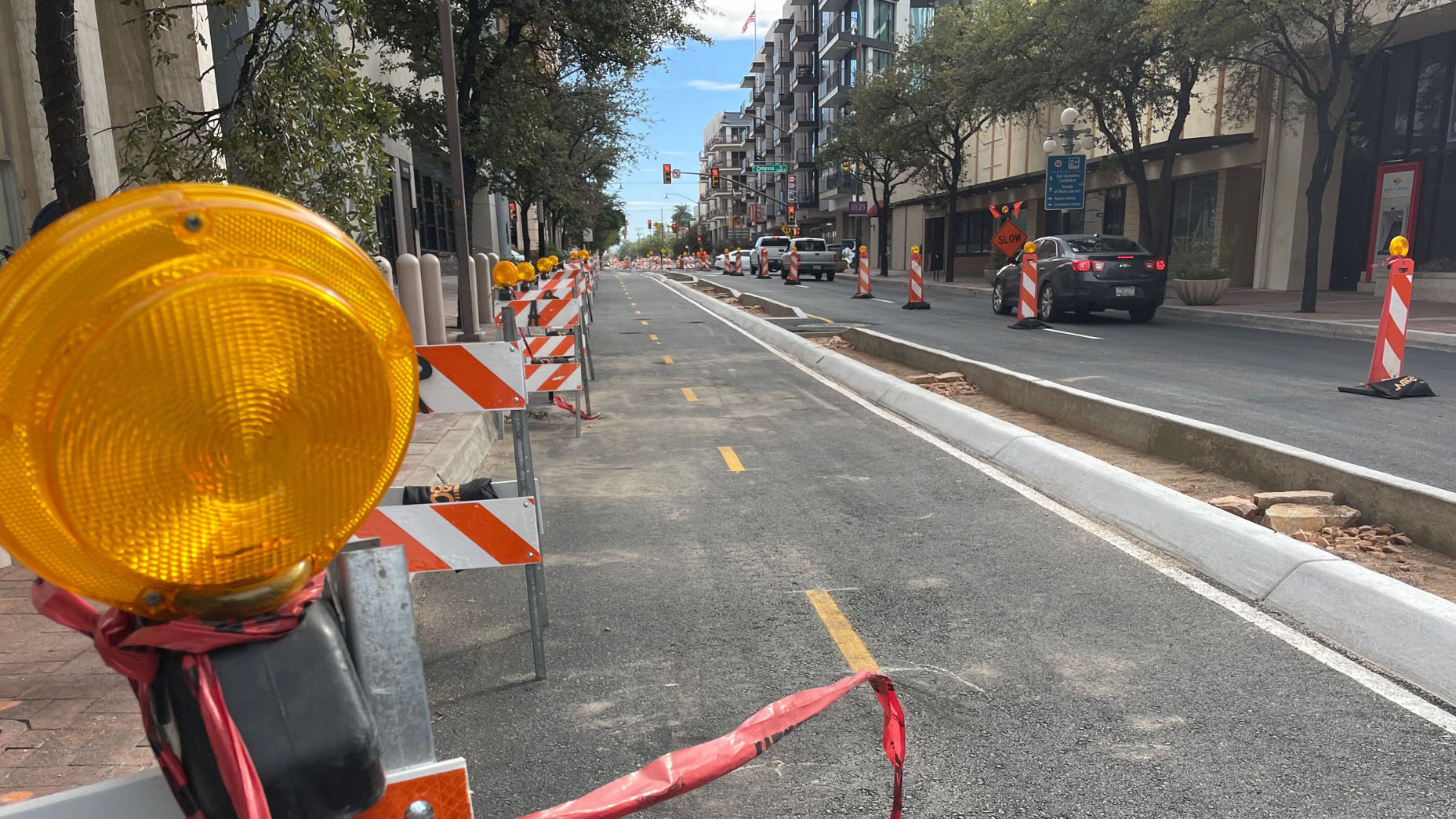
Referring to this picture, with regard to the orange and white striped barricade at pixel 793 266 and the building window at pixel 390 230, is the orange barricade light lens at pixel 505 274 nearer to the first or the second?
the building window at pixel 390 230

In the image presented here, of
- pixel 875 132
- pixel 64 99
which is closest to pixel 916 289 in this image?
pixel 875 132

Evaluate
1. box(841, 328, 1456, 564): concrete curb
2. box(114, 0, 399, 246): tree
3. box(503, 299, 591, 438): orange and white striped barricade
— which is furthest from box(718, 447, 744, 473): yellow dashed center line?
box(114, 0, 399, 246): tree

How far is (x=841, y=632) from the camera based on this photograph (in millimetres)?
4195

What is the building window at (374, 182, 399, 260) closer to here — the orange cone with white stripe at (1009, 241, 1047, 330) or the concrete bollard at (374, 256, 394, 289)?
the orange cone with white stripe at (1009, 241, 1047, 330)

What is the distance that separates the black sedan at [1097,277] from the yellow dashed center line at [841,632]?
1458 cm

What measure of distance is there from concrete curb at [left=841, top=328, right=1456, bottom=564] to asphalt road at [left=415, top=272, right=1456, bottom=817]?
4.72 ft

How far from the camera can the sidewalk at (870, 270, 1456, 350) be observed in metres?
15.4

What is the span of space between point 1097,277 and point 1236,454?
1250 cm

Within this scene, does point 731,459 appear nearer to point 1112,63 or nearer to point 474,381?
point 474,381

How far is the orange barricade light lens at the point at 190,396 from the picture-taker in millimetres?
962

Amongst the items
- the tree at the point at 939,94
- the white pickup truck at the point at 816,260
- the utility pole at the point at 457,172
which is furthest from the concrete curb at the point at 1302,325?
the white pickup truck at the point at 816,260

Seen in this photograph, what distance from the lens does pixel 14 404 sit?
964 millimetres

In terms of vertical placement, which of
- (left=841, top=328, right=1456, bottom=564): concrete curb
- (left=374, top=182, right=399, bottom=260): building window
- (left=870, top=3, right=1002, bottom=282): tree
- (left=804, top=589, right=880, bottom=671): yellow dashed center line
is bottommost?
(left=804, top=589, right=880, bottom=671): yellow dashed center line

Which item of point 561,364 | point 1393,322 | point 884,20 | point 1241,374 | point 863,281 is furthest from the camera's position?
point 884,20
